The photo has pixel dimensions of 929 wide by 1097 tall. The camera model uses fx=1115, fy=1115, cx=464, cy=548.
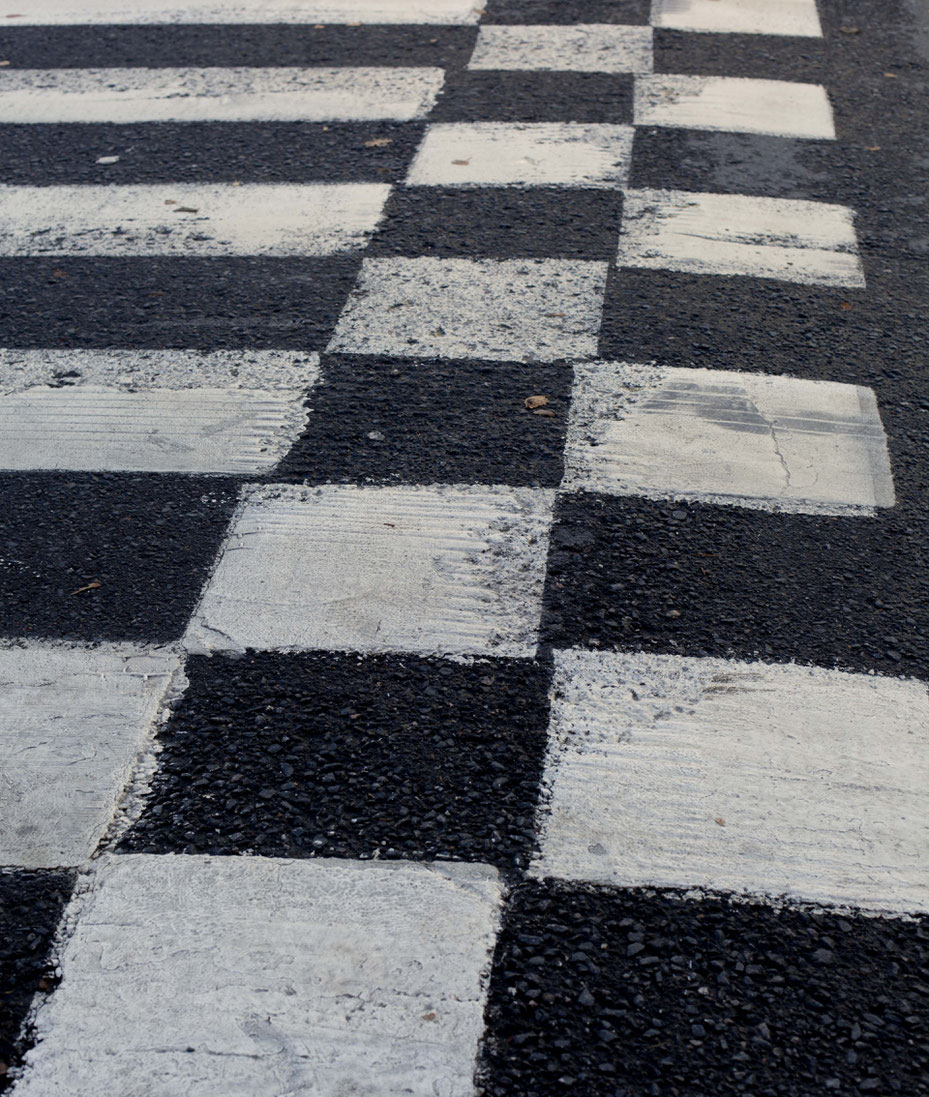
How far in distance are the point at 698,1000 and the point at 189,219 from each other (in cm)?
369

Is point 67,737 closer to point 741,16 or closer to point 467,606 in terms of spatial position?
point 467,606

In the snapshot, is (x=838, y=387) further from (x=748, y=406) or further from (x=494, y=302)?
(x=494, y=302)

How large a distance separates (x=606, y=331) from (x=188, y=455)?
146 cm

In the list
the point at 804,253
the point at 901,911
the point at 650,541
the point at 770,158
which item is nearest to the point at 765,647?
the point at 650,541

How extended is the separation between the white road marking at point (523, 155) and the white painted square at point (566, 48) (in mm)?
823

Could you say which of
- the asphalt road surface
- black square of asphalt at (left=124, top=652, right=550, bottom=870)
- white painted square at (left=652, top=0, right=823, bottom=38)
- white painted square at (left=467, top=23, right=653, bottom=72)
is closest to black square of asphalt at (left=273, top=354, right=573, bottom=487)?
the asphalt road surface

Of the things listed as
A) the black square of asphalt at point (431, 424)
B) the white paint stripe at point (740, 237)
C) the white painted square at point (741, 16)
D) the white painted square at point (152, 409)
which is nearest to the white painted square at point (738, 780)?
the black square of asphalt at point (431, 424)

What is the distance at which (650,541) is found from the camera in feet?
9.41

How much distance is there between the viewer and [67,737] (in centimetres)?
236

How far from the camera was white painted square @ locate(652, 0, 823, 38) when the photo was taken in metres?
6.26

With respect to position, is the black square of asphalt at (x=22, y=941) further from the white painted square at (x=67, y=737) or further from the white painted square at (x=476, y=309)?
the white painted square at (x=476, y=309)

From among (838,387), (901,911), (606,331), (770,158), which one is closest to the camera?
(901,911)

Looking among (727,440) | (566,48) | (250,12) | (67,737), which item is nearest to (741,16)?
(566,48)

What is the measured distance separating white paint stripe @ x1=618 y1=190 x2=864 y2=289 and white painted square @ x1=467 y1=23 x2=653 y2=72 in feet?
5.21
